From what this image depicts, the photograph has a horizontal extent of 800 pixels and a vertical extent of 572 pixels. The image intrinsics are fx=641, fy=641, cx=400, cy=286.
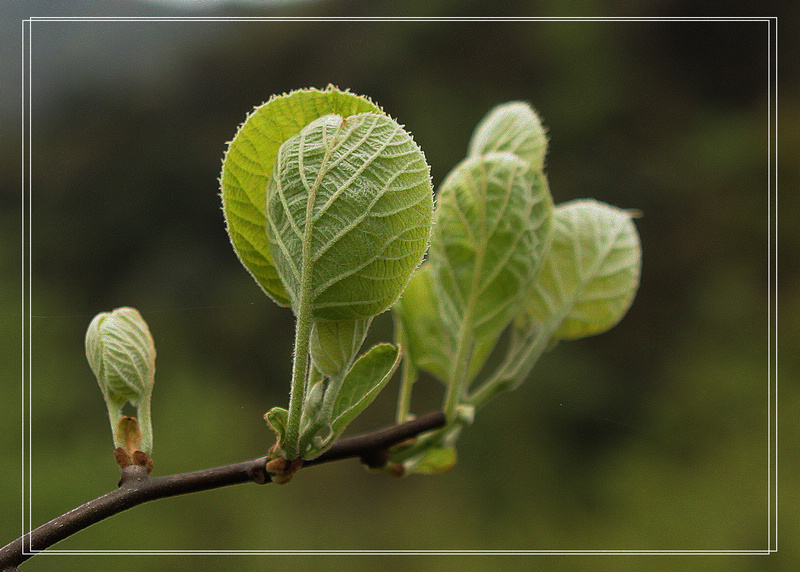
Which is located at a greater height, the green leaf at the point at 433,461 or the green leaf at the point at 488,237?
the green leaf at the point at 488,237

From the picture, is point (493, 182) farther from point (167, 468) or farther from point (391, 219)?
point (167, 468)

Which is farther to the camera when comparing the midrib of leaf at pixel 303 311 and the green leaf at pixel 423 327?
the green leaf at pixel 423 327

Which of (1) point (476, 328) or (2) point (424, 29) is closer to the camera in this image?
(1) point (476, 328)

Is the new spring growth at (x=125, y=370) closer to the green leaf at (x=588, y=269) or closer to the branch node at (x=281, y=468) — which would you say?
the branch node at (x=281, y=468)

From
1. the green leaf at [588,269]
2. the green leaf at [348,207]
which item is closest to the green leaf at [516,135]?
Answer: the green leaf at [588,269]

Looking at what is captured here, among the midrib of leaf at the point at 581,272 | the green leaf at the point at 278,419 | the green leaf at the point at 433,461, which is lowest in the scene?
the green leaf at the point at 433,461

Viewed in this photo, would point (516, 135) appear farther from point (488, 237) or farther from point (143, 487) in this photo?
point (143, 487)

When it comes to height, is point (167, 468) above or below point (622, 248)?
below

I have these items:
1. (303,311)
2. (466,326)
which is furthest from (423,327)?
(303,311)

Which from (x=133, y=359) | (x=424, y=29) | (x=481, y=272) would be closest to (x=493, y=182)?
(x=481, y=272)

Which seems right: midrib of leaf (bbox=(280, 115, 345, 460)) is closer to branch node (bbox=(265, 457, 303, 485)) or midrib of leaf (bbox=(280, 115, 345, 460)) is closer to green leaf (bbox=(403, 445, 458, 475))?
branch node (bbox=(265, 457, 303, 485))
